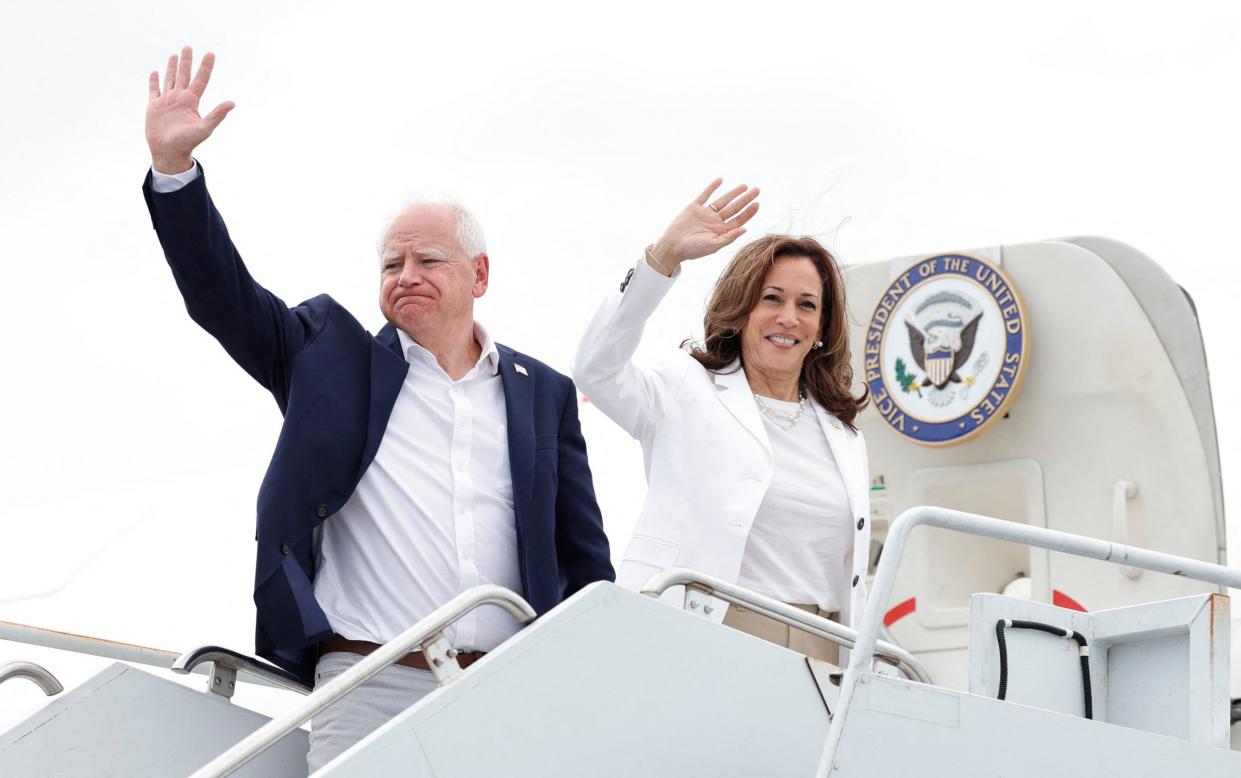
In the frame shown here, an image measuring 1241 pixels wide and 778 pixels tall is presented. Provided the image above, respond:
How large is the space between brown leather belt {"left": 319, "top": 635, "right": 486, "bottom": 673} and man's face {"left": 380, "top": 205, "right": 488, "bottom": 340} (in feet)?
2.71

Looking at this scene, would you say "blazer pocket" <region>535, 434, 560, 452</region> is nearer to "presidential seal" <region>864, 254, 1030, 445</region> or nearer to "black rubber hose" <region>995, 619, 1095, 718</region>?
"black rubber hose" <region>995, 619, 1095, 718</region>

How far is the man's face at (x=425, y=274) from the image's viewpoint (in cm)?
398

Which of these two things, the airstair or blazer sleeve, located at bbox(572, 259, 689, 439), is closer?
the airstair

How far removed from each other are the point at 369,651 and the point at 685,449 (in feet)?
3.66

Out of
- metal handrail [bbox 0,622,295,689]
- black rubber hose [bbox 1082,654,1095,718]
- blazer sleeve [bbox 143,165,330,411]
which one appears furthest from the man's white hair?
black rubber hose [bbox 1082,654,1095,718]

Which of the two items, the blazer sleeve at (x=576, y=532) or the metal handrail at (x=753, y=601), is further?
the blazer sleeve at (x=576, y=532)

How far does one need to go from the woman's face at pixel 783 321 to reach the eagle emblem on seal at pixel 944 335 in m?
3.55

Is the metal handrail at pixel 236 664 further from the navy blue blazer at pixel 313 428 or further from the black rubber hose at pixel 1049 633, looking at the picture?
the black rubber hose at pixel 1049 633

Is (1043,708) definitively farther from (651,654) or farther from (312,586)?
(312,586)

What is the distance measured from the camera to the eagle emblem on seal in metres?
8.03

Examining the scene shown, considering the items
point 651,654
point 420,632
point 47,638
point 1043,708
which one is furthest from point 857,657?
point 47,638

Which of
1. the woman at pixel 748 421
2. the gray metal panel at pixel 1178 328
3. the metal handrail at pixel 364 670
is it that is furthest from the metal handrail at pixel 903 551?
the gray metal panel at pixel 1178 328

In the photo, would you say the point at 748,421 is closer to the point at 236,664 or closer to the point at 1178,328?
the point at 236,664

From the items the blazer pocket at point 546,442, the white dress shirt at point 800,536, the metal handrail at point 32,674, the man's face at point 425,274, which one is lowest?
the metal handrail at point 32,674
